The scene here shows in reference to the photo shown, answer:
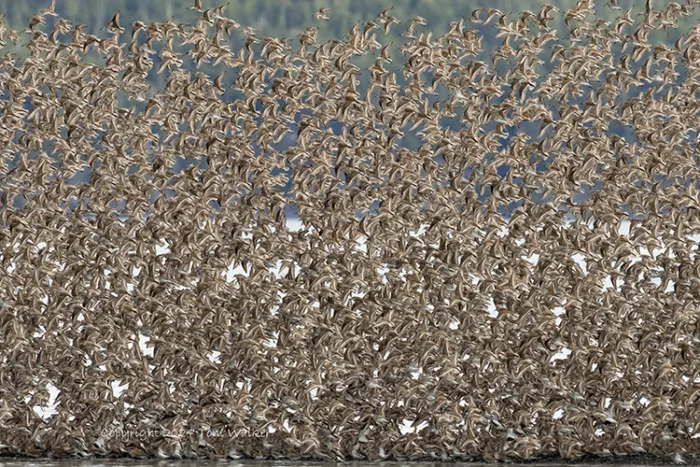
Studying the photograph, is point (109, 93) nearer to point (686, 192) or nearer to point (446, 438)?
point (446, 438)

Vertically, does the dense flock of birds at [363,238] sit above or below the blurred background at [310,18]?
below

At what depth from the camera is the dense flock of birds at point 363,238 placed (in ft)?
12.3

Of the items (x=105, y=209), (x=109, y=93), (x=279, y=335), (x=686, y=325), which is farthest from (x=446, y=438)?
(x=109, y=93)

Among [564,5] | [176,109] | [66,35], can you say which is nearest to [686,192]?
[564,5]

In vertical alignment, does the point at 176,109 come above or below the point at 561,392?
above

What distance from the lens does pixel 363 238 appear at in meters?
3.79

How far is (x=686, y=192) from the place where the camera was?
3.73m

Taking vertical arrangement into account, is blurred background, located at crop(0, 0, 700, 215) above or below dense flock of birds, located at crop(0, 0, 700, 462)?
above

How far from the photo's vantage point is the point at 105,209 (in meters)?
3.87

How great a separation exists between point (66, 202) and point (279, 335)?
1.00 meters

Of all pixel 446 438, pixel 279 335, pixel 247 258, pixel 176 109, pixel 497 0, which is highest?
pixel 497 0

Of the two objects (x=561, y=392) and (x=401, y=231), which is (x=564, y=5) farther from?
(x=561, y=392)

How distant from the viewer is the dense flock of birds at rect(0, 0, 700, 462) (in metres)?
3.74

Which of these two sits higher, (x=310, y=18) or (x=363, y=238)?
(x=310, y=18)
